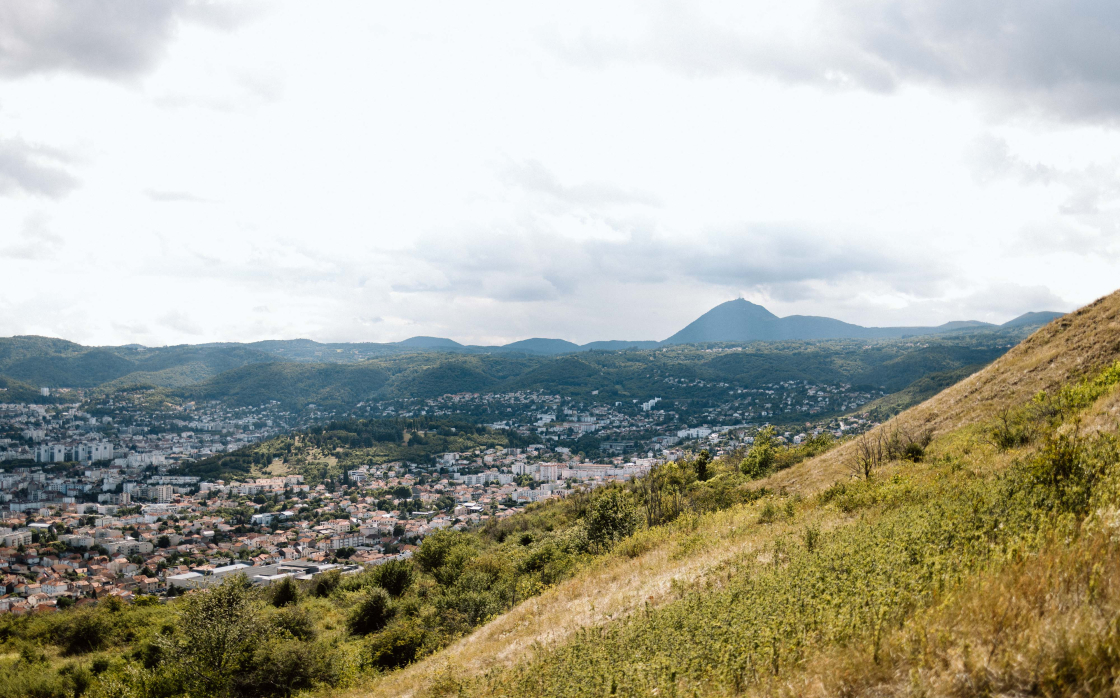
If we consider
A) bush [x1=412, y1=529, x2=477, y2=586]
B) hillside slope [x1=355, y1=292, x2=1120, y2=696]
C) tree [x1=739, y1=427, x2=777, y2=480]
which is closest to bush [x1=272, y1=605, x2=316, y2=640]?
bush [x1=412, y1=529, x2=477, y2=586]

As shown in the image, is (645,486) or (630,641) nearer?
(630,641)

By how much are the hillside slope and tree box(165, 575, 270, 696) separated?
5066 mm

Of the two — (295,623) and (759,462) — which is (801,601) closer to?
(295,623)

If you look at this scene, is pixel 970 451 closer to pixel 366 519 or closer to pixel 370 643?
pixel 370 643

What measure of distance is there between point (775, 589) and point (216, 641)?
48.8ft

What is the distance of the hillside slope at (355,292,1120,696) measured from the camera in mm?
4031

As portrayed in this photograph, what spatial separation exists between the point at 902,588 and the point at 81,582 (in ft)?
215

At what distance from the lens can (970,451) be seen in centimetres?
1253

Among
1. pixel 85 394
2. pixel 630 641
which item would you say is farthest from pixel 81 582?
pixel 85 394

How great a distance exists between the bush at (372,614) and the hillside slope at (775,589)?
11.9 meters

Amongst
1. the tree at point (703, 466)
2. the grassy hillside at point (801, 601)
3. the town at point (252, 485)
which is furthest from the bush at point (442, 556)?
the tree at point (703, 466)

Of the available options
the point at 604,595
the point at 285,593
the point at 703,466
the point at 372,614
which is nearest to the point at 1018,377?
the point at 703,466

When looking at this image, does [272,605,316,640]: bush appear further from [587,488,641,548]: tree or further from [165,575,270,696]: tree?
[587,488,641,548]: tree

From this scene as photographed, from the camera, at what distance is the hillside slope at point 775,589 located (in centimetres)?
403
